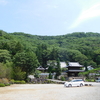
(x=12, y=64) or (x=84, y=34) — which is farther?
(x=84, y=34)

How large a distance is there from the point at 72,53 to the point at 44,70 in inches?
669

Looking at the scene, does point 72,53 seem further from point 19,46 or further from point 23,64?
point 23,64

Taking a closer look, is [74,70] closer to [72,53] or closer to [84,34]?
[72,53]

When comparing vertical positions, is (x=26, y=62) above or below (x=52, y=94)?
above

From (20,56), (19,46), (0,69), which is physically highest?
(19,46)

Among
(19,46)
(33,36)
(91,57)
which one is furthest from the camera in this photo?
(33,36)

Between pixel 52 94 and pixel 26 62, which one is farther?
pixel 26 62

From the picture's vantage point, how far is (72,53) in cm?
7544

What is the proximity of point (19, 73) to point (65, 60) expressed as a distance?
146 feet

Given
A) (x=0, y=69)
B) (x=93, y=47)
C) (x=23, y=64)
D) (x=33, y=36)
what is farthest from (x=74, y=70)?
(x=33, y=36)

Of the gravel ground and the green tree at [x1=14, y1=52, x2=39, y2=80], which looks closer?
the gravel ground

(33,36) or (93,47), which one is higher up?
(33,36)

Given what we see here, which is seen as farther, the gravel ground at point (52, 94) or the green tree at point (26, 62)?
the green tree at point (26, 62)

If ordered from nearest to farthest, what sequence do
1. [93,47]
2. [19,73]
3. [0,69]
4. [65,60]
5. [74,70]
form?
[0,69] → [19,73] → [74,70] → [65,60] → [93,47]
